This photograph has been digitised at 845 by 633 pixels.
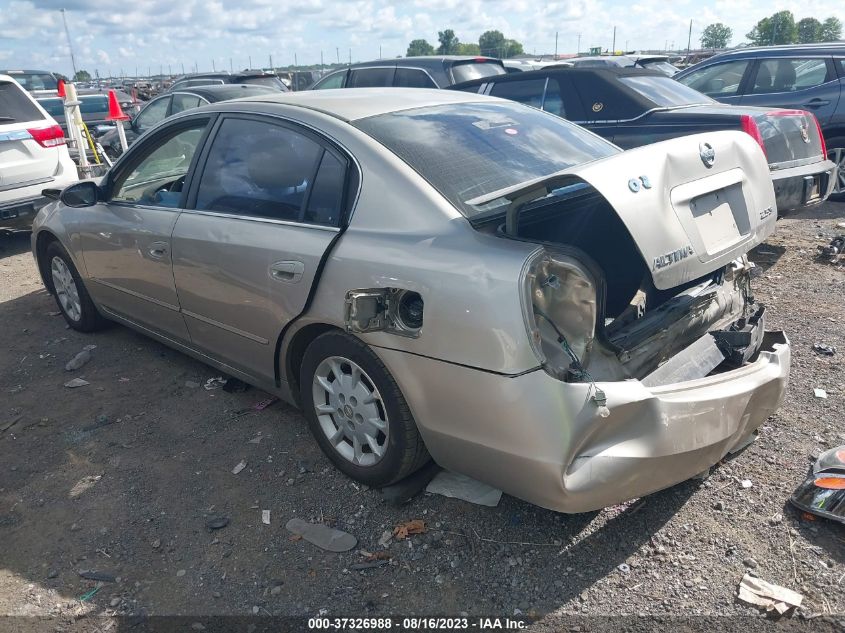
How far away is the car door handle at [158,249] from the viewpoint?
374 cm

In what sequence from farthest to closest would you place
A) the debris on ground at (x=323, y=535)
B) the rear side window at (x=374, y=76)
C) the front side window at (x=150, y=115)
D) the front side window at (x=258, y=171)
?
the front side window at (x=150, y=115) → the rear side window at (x=374, y=76) → the front side window at (x=258, y=171) → the debris on ground at (x=323, y=535)

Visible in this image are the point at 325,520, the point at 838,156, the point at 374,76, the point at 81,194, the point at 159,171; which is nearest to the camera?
the point at 325,520

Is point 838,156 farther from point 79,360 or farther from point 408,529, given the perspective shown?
point 79,360

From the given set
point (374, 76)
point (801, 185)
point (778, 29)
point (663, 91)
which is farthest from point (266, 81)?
point (778, 29)

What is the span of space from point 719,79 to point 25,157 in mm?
8377

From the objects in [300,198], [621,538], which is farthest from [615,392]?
[300,198]

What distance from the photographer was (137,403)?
402 cm

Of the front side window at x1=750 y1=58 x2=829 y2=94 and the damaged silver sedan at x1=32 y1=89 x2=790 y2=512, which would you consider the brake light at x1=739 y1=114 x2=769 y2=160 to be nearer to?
the damaged silver sedan at x1=32 y1=89 x2=790 y2=512

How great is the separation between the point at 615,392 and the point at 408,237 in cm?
97

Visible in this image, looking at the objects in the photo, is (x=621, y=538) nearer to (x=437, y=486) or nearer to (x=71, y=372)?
(x=437, y=486)

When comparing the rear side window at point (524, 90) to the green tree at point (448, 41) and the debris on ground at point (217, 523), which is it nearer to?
the debris on ground at point (217, 523)

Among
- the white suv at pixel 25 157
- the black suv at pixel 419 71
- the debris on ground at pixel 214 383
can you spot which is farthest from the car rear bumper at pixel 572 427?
the black suv at pixel 419 71

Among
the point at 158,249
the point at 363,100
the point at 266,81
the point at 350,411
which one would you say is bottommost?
the point at 350,411

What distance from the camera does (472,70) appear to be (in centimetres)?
1010
